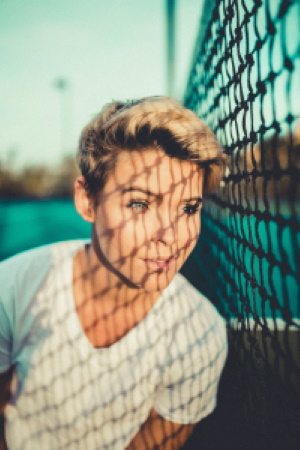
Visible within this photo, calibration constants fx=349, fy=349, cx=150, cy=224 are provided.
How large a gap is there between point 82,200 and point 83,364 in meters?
0.47

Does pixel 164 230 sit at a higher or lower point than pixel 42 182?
lower

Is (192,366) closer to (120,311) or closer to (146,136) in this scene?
(120,311)

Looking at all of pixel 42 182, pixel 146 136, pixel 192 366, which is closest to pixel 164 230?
pixel 146 136

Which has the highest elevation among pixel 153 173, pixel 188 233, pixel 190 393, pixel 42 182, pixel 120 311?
pixel 42 182

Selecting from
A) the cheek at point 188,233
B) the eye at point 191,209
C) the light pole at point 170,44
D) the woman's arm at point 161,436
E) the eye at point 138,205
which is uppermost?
the light pole at point 170,44

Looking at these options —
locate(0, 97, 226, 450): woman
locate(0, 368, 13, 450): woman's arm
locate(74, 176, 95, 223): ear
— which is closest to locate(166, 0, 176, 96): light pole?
locate(0, 97, 226, 450): woman

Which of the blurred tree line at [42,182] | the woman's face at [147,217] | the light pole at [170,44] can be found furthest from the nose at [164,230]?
the blurred tree line at [42,182]

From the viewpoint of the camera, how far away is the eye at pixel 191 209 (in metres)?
0.98

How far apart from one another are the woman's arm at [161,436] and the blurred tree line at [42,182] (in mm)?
13699

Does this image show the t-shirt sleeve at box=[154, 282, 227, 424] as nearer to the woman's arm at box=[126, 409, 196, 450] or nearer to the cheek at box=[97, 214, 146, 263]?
the woman's arm at box=[126, 409, 196, 450]

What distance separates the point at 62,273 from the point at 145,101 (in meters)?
0.57

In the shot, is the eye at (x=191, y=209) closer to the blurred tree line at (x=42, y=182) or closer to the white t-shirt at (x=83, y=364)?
the white t-shirt at (x=83, y=364)

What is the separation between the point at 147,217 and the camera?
88cm

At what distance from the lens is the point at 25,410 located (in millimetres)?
1014
